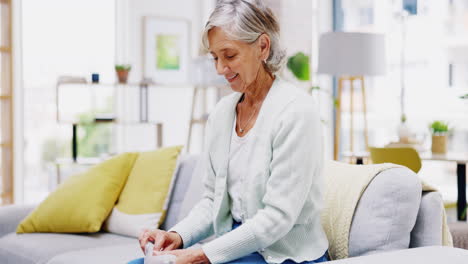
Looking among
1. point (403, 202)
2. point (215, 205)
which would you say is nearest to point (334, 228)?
point (403, 202)

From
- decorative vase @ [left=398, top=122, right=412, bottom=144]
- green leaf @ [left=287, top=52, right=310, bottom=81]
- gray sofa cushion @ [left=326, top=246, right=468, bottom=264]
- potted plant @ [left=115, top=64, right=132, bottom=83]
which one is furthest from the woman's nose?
green leaf @ [left=287, top=52, right=310, bottom=81]

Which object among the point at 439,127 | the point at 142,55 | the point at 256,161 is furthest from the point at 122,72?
the point at 256,161

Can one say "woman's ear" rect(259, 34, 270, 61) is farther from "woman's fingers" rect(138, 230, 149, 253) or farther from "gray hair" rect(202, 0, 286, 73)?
"woman's fingers" rect(138, 230, 149, 253)

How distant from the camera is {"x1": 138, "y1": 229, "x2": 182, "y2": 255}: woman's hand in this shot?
5.49 feet

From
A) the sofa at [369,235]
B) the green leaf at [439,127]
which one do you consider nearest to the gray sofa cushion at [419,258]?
the sofa at [369,235]

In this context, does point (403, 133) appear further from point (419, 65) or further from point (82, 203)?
point (82, 203)

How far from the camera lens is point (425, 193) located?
1.76m

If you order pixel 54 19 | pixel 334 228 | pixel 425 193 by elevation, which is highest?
pixel 54 19

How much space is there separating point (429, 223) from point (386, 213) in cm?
12

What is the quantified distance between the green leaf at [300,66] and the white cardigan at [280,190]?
13.2 ft

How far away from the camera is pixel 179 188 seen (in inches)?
111

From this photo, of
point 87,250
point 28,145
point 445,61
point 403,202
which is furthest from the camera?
point 28,145

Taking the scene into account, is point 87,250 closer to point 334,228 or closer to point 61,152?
point 334,228

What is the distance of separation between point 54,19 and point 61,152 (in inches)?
52.6
